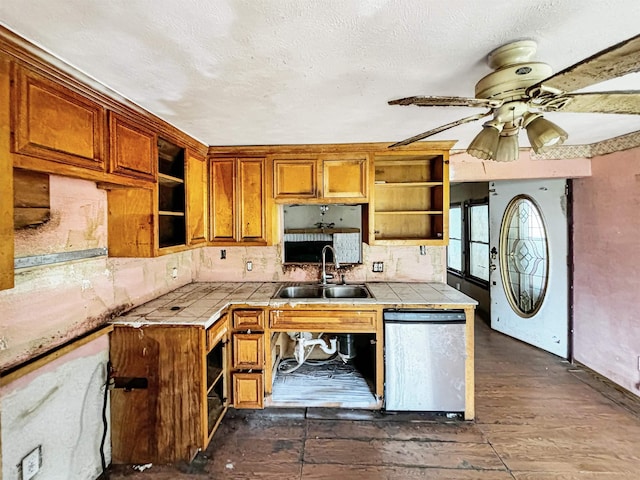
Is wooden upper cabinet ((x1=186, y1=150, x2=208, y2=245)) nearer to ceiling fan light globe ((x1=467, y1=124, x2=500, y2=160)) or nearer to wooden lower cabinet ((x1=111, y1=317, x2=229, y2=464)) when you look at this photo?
wooden lower cabinet ((x1=111, y1=317, x2=229, y2=464))

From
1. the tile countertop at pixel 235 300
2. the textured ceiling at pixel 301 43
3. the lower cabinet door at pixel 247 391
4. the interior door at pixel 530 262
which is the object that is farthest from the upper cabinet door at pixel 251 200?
the interior door at pixel 530 262

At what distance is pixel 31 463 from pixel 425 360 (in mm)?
2396

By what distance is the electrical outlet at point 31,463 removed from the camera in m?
1.53

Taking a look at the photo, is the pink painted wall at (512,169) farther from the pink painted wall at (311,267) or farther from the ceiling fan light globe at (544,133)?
the ceiling fan light globe at (544,133)

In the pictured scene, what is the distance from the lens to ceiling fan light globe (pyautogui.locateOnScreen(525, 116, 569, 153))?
134cm

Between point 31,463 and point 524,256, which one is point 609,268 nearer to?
point 524,256

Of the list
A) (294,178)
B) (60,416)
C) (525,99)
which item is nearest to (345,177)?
(294,178)

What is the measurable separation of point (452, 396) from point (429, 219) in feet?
5.39

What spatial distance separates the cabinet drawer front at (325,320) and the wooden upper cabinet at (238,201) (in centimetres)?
80

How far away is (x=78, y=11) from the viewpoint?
1102 millimetres

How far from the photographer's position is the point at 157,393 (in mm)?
2078

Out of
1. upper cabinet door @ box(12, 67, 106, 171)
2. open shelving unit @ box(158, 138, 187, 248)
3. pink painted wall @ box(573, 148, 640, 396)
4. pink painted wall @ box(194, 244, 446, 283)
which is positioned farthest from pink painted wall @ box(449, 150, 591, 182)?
upper cabinet door @ box(12, 67, 106, 171)

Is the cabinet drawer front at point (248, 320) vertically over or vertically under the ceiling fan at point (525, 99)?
under

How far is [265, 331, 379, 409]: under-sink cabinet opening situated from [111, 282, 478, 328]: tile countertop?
38cm
